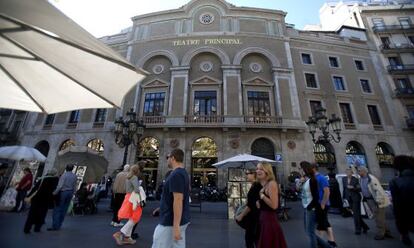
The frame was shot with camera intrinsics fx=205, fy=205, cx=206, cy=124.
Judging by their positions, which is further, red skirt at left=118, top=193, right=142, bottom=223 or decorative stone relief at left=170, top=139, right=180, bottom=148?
decorative stone relief at left=170, top=139, right=180, bottom=148

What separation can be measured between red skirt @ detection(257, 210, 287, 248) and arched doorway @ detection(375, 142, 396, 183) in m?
21.2

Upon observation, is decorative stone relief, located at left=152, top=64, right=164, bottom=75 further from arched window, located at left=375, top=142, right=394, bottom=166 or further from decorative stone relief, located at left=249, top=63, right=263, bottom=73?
arched window, located at left=375, top=142, right=394, bottom=166

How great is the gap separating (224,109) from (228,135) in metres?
2.38

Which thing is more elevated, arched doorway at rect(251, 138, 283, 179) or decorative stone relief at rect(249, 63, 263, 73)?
decorative stone relief at rect(249, 63, 263, 73)

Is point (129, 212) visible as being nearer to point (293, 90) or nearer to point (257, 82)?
point (257, 82)

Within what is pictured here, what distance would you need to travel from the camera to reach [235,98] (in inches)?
728

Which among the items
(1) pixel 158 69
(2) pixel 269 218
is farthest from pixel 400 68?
(2) pixel 269 218

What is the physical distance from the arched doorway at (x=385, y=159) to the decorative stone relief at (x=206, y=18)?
20595 millimetres

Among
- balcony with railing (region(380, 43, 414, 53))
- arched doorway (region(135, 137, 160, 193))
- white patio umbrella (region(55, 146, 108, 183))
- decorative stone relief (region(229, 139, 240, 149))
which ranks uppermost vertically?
balcony with railing (region(380, 43, 414, 53))

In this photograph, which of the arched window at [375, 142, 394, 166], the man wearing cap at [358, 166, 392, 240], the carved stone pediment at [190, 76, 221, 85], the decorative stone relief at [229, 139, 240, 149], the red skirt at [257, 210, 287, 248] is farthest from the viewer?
the carved stone pediment at [190, 76, 221, 85]

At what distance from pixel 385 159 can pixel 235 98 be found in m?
14.9

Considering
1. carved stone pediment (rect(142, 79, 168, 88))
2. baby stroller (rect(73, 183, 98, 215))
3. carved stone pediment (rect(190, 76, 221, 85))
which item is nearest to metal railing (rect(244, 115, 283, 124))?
carved stone pediment (rect(190, 76, 221, 85))

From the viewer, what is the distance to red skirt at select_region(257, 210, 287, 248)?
2890mm

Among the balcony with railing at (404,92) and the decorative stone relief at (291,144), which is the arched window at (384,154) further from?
the decorative stone relief at (291,144)
